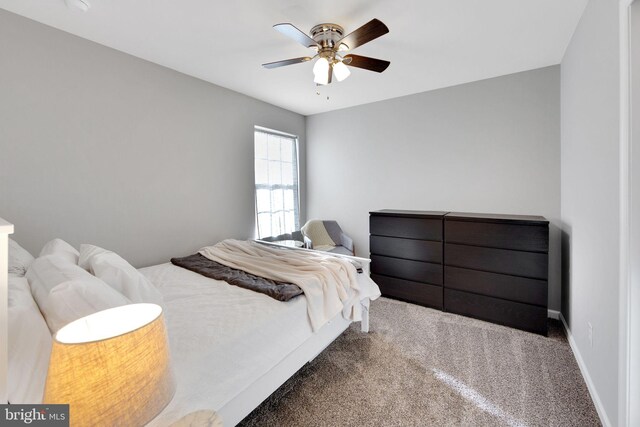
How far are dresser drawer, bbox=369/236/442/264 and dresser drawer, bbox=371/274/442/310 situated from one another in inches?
11.8

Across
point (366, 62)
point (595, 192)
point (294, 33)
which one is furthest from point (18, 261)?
point (595, 192)

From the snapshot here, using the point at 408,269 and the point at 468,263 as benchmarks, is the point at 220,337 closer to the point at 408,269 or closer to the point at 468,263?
the point at 408,269

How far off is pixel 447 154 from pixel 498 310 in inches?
70.4

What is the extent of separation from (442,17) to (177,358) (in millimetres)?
2624

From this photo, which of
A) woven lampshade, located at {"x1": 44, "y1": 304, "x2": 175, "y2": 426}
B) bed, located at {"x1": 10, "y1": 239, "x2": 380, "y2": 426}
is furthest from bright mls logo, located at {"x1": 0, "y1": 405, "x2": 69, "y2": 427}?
bed, located at {"x1": 10, "y1": 239, "x2": 380, "y2": 426}

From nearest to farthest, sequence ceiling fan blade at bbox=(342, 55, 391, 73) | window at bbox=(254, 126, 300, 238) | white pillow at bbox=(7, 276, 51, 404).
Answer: white pillow at bbox=(7, 276, 51, 404)
ceiling fan blade at bbox=(342, 55, 391, 73)
window at bbox=(254, 126, 300, 238)

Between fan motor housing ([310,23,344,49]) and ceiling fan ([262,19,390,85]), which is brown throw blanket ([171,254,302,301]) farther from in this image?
fan motor housing ([310,23,344,49])

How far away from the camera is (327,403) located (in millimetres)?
1724

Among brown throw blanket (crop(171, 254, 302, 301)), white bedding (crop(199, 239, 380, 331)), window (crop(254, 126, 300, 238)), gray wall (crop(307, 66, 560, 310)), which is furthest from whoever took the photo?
window (crop(254, 126, 300, 238))

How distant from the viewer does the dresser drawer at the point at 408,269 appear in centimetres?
305

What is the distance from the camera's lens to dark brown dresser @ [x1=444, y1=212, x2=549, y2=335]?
99.3 inches

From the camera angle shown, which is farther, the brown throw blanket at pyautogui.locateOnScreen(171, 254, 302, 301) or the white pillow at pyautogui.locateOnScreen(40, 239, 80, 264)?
the brown throw blanket at pyautogui.locateOnScreen(171, 254, 302, 301)

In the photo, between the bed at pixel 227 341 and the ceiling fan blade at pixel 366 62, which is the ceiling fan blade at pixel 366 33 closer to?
the ceiling fan blade at pixel 366 62

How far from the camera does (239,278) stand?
211cm
